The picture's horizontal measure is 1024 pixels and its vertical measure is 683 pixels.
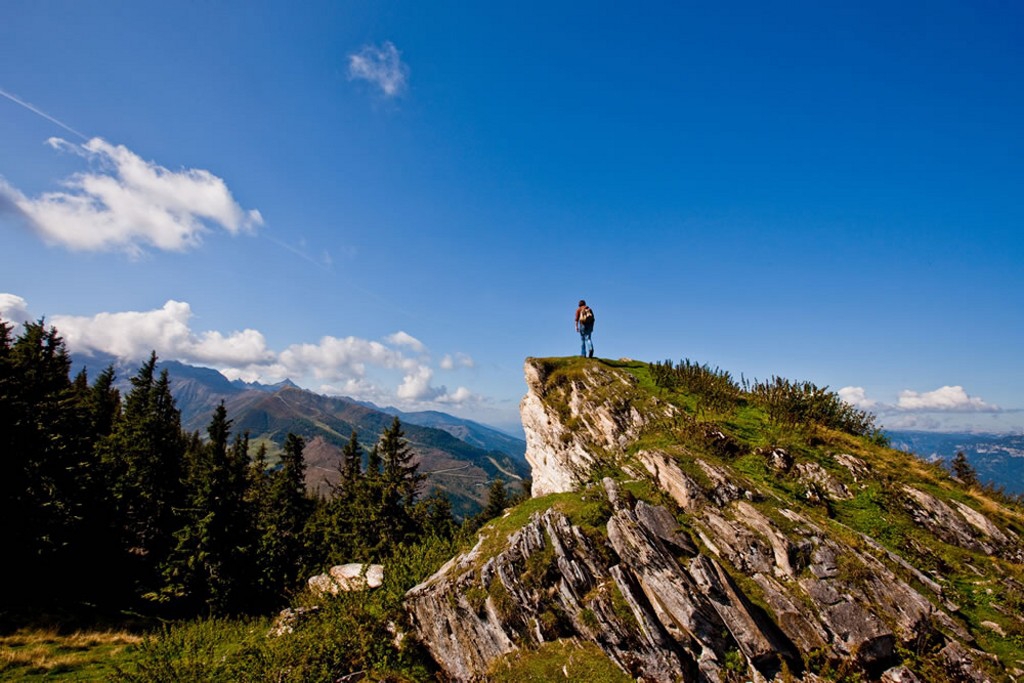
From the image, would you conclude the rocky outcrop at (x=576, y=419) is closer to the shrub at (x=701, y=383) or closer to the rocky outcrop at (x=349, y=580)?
the shrub at (x=701, y=383)

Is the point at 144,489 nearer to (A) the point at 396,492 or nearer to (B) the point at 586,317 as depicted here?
(A) the point at 396,492

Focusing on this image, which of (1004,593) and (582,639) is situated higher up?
(1004,593)

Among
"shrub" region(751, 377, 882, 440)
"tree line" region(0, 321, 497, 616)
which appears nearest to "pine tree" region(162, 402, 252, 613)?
"tree line" region(0, 321, 497, 616)

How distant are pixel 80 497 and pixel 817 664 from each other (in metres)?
48.5

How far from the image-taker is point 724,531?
14.4 m

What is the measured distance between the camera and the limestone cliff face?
1128 cm

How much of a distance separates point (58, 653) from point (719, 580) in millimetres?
28243

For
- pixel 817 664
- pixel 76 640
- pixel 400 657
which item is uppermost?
pixel 817 664

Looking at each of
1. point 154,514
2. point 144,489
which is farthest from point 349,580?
point 154,514

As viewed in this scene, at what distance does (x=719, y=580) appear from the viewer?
13.0 metres

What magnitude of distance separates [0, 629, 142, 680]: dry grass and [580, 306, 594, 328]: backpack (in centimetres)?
2845

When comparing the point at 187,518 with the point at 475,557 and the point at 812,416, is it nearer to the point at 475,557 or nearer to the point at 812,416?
the point at 475,557

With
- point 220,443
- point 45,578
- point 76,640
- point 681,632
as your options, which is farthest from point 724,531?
point 45,578

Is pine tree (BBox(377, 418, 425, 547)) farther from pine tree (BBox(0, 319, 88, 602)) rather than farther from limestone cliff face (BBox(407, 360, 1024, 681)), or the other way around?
pine tree (BBox(0, 319, 88, 602))
